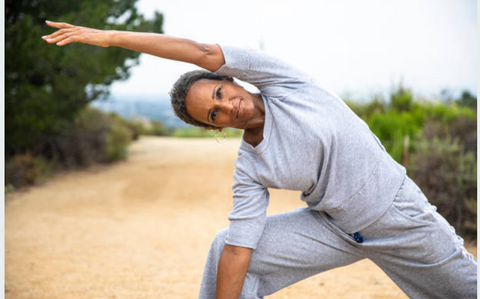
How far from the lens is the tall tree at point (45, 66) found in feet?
21.0

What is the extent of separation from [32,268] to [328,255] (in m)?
2.63

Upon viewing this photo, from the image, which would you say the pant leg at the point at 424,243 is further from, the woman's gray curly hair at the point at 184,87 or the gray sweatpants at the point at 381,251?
the woman's gray curly hair at the point at 184,87

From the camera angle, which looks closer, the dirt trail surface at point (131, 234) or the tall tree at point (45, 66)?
the dirt trail surface at point (131, 234)

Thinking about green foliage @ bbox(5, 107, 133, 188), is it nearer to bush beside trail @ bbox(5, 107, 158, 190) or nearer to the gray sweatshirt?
bush beside trail @ bbox(5, 107, 158, 190)

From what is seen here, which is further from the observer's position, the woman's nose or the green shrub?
the green shrub

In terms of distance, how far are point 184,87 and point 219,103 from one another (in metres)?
0.16

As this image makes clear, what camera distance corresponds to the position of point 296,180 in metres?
1.94

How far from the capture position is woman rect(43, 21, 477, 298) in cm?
189

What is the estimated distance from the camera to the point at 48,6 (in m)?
7.23

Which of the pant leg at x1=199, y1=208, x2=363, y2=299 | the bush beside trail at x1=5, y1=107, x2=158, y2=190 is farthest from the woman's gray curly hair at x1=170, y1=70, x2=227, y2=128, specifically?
the bush beside trail at x1=5, y1=107, x2=158, y2=190

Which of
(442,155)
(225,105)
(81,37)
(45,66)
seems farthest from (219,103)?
(45,66)

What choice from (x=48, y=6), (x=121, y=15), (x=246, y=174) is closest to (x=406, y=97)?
(x=121, y=15)

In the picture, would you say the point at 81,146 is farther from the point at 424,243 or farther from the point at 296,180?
the point at 424,243

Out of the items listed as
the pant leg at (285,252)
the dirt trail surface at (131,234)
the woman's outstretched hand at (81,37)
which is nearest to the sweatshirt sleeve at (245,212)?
the pant leg at (285,252)
